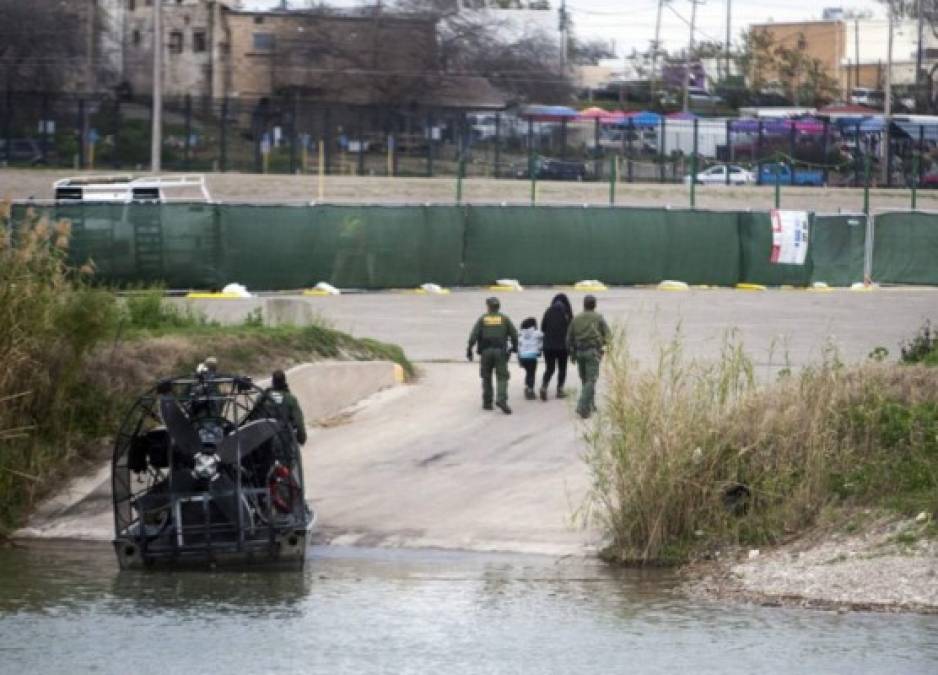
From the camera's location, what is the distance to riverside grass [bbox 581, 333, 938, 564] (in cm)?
1875

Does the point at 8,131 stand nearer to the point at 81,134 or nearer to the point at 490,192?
the point at 81,134

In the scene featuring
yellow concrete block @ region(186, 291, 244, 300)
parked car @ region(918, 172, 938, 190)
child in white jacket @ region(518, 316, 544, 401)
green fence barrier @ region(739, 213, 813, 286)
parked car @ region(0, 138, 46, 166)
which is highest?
parked car @ region(0, 138, 46, 166)

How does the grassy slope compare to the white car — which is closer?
the grassy slope

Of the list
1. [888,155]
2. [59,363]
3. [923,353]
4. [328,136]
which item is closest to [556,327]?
[923,353]

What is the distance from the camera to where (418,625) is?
1650 cm

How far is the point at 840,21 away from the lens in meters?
115

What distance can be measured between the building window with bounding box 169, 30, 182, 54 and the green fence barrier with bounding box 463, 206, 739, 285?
32513 mm

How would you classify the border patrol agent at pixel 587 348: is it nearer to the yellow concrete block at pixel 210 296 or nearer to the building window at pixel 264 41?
the yellow concrete block at pixel 210 296

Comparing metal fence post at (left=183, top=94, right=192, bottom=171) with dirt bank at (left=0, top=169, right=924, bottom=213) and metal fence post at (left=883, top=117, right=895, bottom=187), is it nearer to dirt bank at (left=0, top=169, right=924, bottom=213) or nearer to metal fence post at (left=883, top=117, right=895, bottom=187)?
dirt bank at (left=0, top=169, right=924, bottom=213)

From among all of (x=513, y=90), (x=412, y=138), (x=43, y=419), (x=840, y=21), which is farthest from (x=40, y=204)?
(x=840, y=21)

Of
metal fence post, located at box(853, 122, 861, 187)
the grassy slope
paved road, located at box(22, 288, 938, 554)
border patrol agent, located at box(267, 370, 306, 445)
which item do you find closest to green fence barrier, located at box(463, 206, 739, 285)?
paved road, located at box(22, 288, 938, 554)

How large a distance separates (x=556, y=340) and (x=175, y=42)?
1939 inches

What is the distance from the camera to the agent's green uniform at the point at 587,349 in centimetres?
2372

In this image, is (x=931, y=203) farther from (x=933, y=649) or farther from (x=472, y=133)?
(x=933, y=649)
